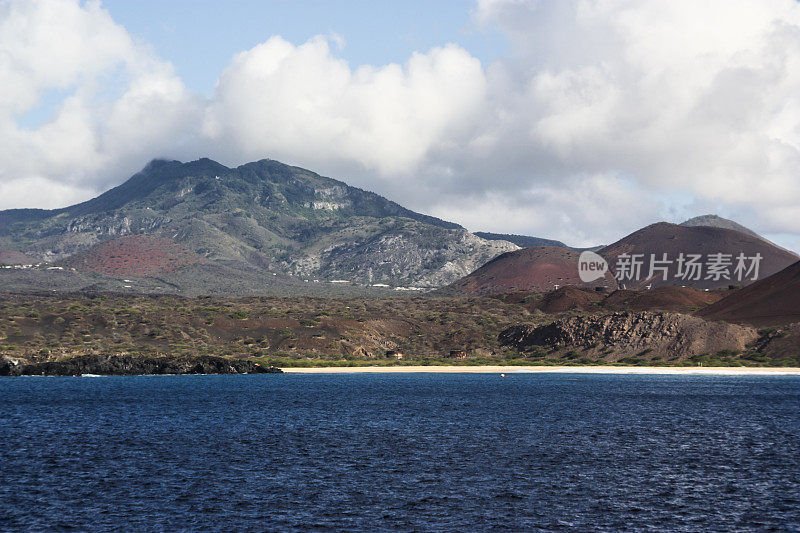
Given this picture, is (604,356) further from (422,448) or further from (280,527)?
(280,527)

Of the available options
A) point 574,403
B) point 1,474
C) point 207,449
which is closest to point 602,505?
point 207,449

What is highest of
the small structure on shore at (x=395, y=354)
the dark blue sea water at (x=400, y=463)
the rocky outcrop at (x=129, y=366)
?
the small structure on shore at (x=395, y=354)

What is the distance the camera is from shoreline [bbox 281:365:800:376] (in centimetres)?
15188

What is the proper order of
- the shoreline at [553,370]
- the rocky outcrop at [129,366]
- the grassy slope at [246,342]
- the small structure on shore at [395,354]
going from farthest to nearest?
1. the small structure on shore at [395,354]
2. the grassy slope at [246,342]
3. the shoreline at [553,370]
4. the rocky outcrop at [129,366]

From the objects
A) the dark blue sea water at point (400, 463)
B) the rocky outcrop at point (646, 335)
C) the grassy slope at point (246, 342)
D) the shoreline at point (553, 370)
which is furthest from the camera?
the rocky outcrop at point (646, 335)

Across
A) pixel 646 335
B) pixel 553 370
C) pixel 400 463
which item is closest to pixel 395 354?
pixel 553 370

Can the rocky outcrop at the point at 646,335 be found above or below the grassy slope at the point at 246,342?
above

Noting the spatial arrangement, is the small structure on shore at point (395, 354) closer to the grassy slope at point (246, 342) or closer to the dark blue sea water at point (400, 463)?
the grassy slope at point (246, 342)

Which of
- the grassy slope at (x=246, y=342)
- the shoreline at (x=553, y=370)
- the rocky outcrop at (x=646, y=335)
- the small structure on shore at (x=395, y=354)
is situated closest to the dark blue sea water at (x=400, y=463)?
the shoreline at (x=553, y=370)

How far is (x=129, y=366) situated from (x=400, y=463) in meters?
115

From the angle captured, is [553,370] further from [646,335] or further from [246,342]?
[246,342]

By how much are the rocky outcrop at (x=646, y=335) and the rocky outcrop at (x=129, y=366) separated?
71829mm

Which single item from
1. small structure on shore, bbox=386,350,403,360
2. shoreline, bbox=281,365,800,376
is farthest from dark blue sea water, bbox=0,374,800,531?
small structure on shore, bbox=386,350,403,360

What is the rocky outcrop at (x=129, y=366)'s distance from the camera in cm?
14588
